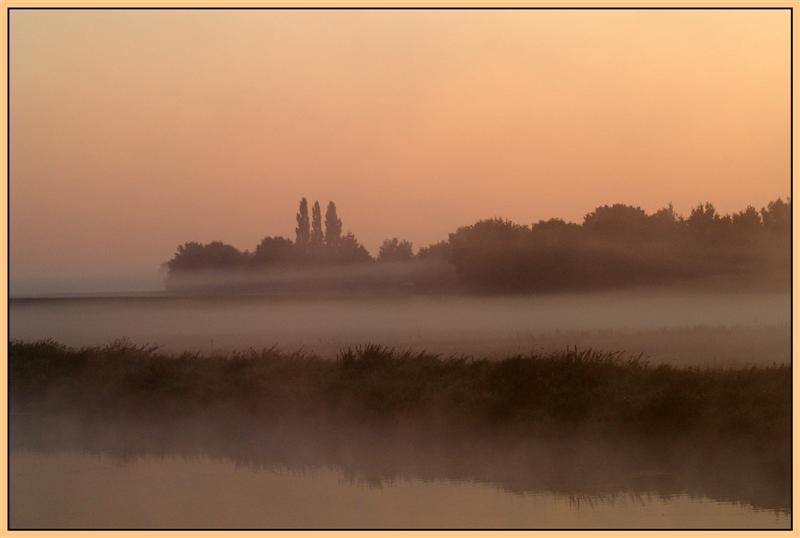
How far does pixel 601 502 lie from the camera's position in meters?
5.49

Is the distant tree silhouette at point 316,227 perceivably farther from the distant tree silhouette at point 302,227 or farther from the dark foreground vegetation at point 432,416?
the dark foreground vegetation at point 432,416

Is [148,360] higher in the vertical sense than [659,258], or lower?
lower

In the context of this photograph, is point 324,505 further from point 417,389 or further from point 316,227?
point 316,227

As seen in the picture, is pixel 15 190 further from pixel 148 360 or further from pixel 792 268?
pixel 792 268

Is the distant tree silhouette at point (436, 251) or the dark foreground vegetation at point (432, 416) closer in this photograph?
the dark foreground vegetation at point (432, 416)

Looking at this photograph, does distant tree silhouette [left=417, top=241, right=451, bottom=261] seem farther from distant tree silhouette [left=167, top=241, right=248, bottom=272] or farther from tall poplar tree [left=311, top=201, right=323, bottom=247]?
distant tree silhouette [left=167, top=241, right=248, bottom=272]

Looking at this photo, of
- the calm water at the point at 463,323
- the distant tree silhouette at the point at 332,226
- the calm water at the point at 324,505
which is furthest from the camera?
the distant tree silhouette at the point at 332,226

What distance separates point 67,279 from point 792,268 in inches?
173

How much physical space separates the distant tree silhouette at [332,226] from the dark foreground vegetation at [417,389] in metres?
0.69

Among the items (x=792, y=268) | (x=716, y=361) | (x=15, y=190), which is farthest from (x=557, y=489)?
(x=15, y=190)

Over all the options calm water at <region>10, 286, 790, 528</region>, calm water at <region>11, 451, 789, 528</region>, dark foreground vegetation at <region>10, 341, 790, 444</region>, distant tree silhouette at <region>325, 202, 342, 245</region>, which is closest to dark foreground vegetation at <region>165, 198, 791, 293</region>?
distant tree silhouette at <region>325, 202, 342, 245</region>

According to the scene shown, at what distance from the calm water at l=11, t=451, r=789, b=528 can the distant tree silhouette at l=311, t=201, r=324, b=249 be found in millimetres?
1332

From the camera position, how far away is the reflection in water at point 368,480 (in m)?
5.46

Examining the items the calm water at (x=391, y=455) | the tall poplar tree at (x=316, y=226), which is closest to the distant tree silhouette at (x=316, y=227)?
the tall poplar tree at (x=316, y=226)
